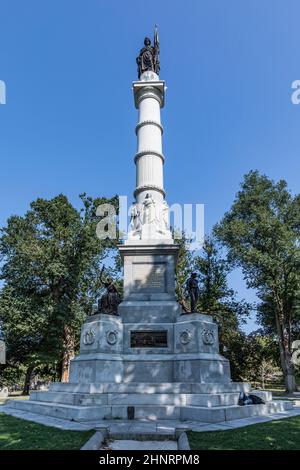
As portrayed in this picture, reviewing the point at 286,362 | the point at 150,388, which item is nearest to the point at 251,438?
the point at 150,388

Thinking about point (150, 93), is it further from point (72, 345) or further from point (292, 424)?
point (72, 345)

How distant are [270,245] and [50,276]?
60.1ft

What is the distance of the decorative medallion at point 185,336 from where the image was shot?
13.4 metres

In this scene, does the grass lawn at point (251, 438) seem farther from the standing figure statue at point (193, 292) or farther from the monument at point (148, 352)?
the standing figure statue at point (193, 292)

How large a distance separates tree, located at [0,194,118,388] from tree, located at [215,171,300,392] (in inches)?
470

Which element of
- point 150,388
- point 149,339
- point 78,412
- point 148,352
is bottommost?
point 78,412

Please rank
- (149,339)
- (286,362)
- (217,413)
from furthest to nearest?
(286,362) < (149,339) < (217,413)

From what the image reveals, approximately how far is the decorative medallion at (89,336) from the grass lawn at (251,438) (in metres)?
6.07

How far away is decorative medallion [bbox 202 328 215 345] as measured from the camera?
1342 centimetres

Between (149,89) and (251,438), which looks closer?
(251,438)

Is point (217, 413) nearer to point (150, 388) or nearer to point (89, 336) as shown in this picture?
point (150, 388)

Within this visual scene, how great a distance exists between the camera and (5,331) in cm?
2819

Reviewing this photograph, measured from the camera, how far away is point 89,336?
13.7 metres
